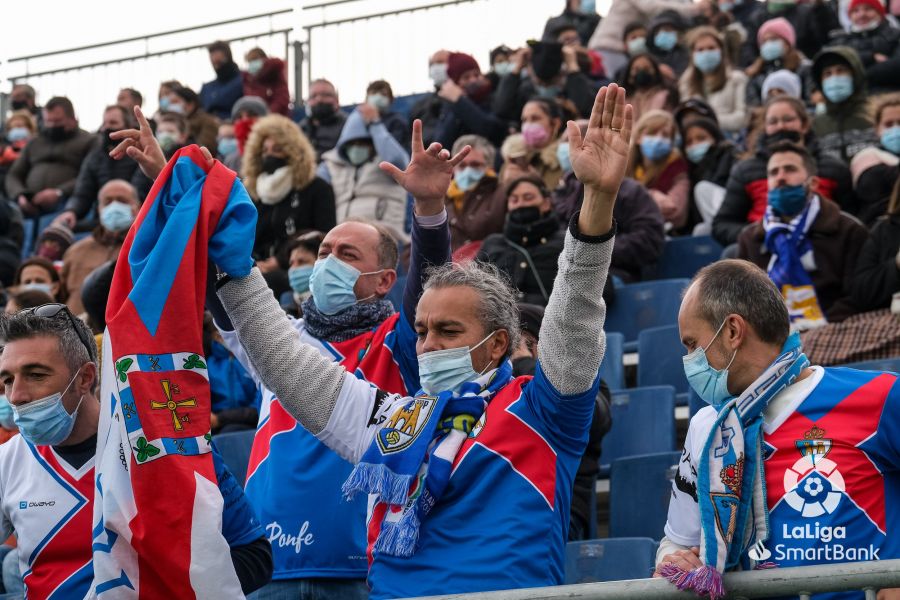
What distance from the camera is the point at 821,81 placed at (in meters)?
8.32

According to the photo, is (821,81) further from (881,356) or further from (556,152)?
(881,356)

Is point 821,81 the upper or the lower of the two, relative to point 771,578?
upper

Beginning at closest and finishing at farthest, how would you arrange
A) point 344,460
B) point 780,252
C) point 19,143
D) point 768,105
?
point 344,460, point 780,252, point 768,105, point 19,143

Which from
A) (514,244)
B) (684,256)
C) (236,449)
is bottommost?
(236,449)

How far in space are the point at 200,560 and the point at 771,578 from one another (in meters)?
1.20

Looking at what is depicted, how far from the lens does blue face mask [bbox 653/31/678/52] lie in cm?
1074

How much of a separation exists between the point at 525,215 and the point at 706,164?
1908 millimetres

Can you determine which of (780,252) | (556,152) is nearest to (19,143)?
(556,152)

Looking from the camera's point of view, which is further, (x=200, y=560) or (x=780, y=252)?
(x=780, y=252)

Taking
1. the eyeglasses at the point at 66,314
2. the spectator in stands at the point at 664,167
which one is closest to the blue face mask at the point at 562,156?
the spectator in stands at the point at 664,167

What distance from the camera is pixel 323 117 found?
11000 millimetres

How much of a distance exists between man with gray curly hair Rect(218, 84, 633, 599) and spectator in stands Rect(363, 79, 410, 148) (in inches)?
272

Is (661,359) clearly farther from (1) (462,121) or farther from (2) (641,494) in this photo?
(1) (462,121)

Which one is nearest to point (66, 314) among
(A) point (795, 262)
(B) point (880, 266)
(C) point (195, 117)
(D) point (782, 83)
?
(A) point (795, 262)
